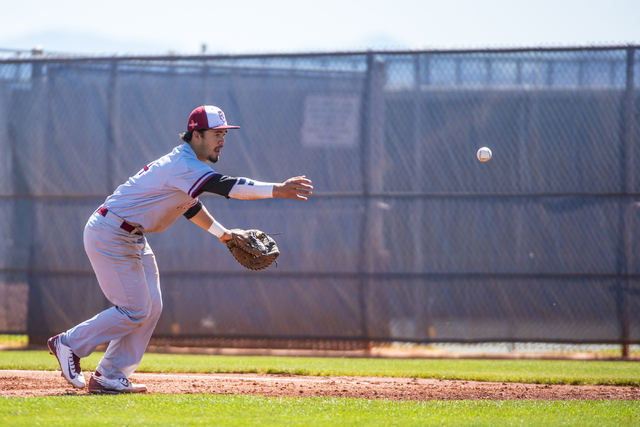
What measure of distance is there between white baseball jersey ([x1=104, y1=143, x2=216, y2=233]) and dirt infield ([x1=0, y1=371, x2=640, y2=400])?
1256 millimetres

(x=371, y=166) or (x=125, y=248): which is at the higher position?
(x=371, y=166)

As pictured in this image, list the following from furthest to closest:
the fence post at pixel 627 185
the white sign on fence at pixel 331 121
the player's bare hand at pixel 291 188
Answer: the white sign on fence at pixel 331 121 → the fence post at pixel 627 185 → the player's bare hand at pixel 291 188

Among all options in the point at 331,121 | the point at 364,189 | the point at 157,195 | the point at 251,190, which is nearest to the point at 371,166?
the point at 364,189

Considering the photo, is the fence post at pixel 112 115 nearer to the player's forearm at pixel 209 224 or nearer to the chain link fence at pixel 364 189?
the chain link fence at pixel 364 189

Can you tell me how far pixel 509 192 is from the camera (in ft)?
23.7

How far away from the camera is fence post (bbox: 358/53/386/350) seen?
24.1 ft

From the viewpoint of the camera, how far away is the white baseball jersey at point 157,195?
4246 millimetres

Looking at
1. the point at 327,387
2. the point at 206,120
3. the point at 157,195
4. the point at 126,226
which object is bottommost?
the point at 327,387

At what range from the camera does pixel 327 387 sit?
4.91 m

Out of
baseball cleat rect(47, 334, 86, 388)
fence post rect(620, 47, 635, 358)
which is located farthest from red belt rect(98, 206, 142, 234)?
fence post rect(620, 47, 635, 358)

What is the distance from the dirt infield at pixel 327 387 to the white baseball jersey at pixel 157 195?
4.12ft

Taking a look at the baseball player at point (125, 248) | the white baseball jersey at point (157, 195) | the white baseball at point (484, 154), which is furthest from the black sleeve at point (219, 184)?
the white baseball at point (484, 154)

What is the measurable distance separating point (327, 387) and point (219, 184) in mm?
1923

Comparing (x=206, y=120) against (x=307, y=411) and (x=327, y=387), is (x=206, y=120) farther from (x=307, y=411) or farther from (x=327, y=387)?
(x=327, y=387)
